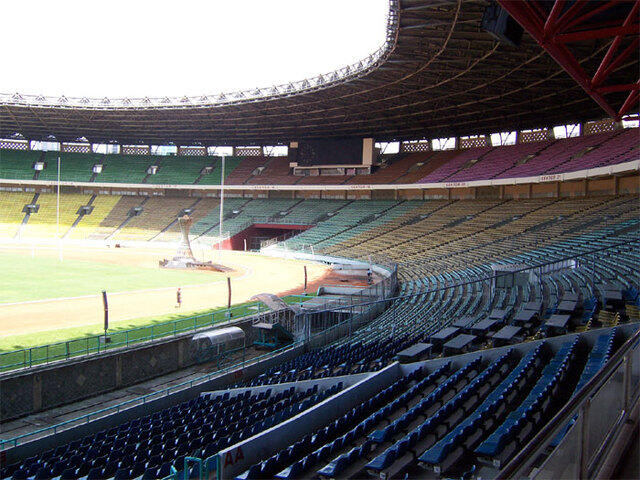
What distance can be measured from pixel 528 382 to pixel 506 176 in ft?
121

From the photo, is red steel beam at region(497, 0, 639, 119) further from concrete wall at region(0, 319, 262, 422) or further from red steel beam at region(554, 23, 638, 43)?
concrete wall at region(0, 319, 262, 422)

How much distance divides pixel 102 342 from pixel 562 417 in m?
17.3

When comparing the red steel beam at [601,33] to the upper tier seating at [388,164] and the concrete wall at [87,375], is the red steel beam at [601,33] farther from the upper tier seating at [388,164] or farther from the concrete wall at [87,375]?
the upper tier seating at [388,164]

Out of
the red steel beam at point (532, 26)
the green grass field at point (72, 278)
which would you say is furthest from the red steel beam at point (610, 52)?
the green grass field at point (72, 278)

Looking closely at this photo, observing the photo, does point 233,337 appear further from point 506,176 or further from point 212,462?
point 506,176

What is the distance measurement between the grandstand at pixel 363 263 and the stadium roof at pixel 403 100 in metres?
0.27

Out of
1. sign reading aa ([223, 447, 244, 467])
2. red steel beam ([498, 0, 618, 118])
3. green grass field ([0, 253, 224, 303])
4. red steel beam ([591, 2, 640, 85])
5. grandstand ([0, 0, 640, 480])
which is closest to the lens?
sign reading aa ([223, 447, 244, 467])

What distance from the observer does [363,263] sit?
134 ft

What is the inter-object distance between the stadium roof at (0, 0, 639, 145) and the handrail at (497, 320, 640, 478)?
1089cm

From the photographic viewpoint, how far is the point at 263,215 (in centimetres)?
6191

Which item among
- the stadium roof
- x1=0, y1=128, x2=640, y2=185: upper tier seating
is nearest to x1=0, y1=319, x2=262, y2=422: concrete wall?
the stadium roof

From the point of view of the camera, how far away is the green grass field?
2848 centimetres

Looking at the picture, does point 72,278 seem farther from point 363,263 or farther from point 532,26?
point 532,26

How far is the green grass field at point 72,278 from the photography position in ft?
93.5
